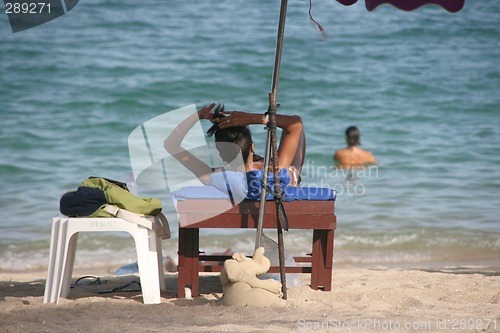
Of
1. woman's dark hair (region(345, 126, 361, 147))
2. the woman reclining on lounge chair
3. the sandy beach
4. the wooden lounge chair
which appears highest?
the woman reclining on lounge chair

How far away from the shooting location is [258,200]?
4.76 metres

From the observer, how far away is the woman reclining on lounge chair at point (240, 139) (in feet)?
15.8

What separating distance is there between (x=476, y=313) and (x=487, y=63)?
38.4 ft

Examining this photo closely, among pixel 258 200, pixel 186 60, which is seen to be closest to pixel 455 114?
pixel 186 60

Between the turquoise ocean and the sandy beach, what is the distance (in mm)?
1940

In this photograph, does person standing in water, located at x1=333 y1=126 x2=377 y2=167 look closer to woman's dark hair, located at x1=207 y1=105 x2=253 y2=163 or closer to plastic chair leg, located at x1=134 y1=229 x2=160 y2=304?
woman's dark hair, located at x1=207 y1=105 x2=253 y2=163

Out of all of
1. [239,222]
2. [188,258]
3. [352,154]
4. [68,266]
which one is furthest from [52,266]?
[352,154]

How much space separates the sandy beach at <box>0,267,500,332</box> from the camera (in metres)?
3.99

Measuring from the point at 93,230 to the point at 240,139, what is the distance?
110 cm

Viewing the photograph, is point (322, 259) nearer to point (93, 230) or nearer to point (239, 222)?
point (239, 222)

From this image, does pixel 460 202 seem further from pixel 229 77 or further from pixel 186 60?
pixel 186 60

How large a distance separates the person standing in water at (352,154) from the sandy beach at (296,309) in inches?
210

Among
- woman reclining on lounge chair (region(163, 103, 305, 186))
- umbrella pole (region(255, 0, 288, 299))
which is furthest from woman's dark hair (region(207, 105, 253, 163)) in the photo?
umbrella pole (region(255, 0, 288, 299))

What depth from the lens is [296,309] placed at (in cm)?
442
